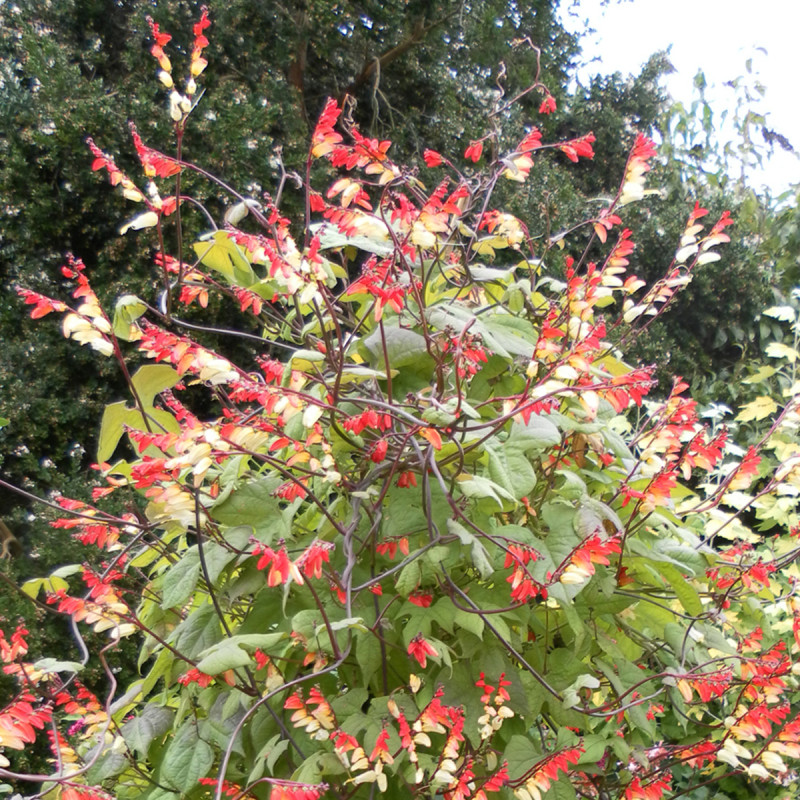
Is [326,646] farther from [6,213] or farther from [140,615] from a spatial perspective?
[6,213]

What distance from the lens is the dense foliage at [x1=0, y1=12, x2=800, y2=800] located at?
83cm

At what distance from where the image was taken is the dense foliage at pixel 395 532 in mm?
831

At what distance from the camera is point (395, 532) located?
0.90m

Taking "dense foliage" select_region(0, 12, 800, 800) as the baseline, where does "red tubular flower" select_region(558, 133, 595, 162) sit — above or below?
→ above

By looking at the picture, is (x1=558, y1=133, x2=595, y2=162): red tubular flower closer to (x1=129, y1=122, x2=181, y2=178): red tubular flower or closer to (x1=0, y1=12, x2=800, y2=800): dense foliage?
(x1=0, y1=12, x2=800, y2=800): dense foliage

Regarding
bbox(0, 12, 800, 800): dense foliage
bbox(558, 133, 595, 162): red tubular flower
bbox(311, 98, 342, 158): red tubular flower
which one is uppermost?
bbox(558, 133, 595, 162): red tubular flower

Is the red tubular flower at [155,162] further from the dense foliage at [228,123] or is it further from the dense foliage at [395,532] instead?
the dense foliage at [228,123]

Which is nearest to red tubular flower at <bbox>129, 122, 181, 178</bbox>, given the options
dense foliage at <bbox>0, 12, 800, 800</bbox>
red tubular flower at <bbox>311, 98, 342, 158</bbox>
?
dense foliage at <bbox>0, 12, 800, 800</bbox>

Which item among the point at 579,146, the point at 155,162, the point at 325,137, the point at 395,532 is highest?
the point at 579,146

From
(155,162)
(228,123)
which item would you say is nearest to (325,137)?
(155,162)

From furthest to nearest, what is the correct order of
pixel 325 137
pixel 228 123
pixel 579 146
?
pixel 228 123 → pixel 579 146 → pixel 325 137

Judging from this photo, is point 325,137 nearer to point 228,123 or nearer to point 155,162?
point 155,162

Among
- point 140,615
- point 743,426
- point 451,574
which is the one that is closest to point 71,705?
point 140,615

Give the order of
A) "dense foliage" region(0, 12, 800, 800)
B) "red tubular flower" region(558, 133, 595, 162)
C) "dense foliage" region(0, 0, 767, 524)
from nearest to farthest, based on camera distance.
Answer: "dense foliage" region(0, 12, 800, 800), "red tubular flower" region(558, 133, 595, 162), "dense foliage" region(0, 0, 767, 524)
